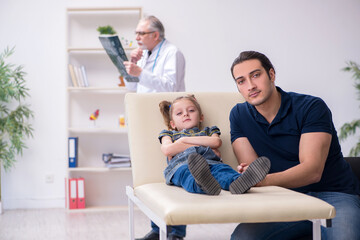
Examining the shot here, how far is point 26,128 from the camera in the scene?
4.51 meters

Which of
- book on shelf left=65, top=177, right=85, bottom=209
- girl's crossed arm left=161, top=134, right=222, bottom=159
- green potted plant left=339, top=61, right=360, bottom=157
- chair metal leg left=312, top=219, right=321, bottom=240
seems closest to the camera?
chair metal leg left=312, top=219, right=321, bottom=240

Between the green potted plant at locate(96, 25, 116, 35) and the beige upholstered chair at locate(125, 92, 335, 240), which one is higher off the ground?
the green potted plant at locate(96, 25, 116, 35)

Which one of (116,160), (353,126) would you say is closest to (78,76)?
(116,160)

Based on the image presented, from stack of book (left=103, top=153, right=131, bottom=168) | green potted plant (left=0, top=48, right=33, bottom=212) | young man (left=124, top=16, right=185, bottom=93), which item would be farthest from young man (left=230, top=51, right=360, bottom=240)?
green potted plant (left=0, top=48, right=33, bottom=212)

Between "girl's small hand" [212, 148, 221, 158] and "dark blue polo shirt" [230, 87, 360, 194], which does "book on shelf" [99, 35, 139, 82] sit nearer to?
"girl's small hand" [212, 148, 221, 158]

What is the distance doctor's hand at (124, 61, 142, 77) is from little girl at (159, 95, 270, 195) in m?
0.79

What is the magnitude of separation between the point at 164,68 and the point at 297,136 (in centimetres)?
153

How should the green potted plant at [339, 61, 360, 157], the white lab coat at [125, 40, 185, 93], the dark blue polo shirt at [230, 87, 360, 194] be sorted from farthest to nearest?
the green potted plant at [339, 61, 360, 157]
the white lab coat at [125, 40, 185, 93]
the dark blue polo shirt at [230, 87, 360, 194]

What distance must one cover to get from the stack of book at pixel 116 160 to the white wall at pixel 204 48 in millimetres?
417

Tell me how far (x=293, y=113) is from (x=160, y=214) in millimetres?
713

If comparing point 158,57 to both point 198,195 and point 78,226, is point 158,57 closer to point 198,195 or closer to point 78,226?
point 78,226

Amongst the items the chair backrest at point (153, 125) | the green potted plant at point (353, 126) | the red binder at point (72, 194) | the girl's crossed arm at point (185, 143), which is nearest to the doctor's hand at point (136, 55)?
the chair backrest at point (153, 125)

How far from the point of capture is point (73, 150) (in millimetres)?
4488

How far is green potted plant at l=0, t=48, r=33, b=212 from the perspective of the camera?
4324mm
